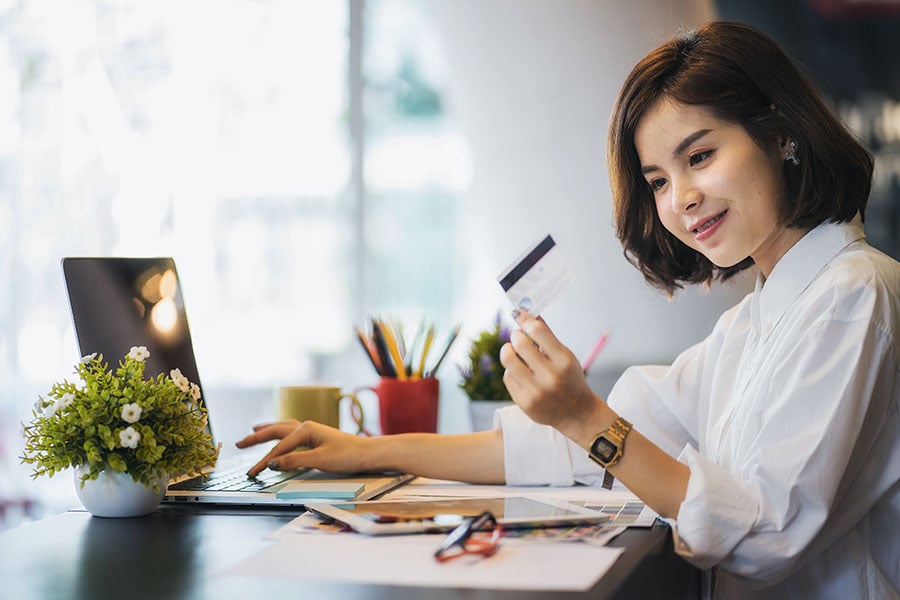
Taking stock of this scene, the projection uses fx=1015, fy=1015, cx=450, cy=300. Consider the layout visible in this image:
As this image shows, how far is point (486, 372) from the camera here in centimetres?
164

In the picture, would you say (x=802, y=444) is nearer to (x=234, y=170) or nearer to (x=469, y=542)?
(x=469, y=542)

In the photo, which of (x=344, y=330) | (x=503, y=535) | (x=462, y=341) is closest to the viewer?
(x=503, y=535)

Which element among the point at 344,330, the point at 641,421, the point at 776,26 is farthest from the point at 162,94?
the point at 641,421

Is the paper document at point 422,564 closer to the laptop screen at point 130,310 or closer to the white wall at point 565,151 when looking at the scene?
the laptop screen at point 130,310

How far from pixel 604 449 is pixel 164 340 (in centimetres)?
63

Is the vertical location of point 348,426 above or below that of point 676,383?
below

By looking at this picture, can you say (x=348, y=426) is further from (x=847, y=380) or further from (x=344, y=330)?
(x=847, y=380)

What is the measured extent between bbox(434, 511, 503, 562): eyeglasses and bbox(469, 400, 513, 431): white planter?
2.44 feet

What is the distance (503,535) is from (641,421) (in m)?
0.52

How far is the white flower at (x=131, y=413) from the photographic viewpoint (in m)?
0.98

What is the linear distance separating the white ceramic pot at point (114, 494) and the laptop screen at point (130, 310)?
251 millimetres

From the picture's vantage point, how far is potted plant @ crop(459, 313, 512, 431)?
1615mm

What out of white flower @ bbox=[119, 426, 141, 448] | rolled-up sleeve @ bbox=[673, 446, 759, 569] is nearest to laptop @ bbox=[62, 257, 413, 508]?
white flower @ bbox=[119, 426, 141, 448]

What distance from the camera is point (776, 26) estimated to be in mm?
1894
